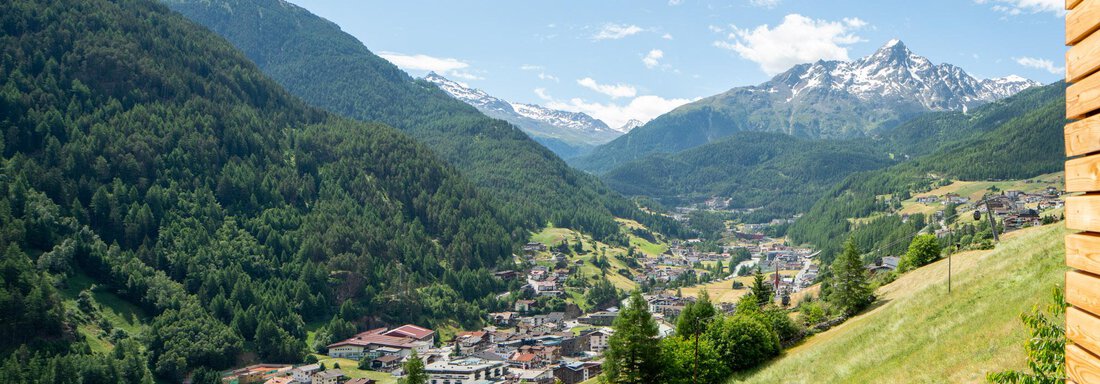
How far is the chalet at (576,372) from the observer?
111m

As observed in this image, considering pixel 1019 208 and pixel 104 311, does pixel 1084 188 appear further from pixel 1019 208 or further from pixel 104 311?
pixel 1019 208

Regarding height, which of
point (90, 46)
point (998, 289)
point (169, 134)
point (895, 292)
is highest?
point (90, 46)

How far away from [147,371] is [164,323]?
16092mm

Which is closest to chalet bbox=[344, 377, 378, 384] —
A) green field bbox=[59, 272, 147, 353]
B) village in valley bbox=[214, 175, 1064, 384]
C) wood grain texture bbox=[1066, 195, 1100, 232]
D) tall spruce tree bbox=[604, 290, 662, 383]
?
village in valley bbox=[214, 175, 1064, 384]

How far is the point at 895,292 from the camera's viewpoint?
63094mm

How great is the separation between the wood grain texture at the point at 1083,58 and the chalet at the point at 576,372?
351ft

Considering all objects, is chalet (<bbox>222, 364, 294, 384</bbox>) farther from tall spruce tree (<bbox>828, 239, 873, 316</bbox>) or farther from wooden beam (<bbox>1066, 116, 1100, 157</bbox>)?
wooden beam (<bbox>1066, 116, 1100, 157</bbox>)

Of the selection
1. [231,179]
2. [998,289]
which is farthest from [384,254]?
[998,289]

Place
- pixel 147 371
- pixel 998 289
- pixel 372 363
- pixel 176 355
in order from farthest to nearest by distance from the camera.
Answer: pixel 372 363, pixel 176 355, pixel 147 371, pixel 998 289

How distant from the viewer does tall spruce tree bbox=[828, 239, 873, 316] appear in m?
61.9

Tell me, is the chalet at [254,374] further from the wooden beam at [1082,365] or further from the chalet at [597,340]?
the wooden beam at [1082,365]

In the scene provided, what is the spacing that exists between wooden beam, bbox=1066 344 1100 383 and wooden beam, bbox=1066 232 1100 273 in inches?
35.0

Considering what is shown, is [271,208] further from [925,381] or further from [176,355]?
[925,381]

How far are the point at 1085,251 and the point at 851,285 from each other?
60610 millimetres
